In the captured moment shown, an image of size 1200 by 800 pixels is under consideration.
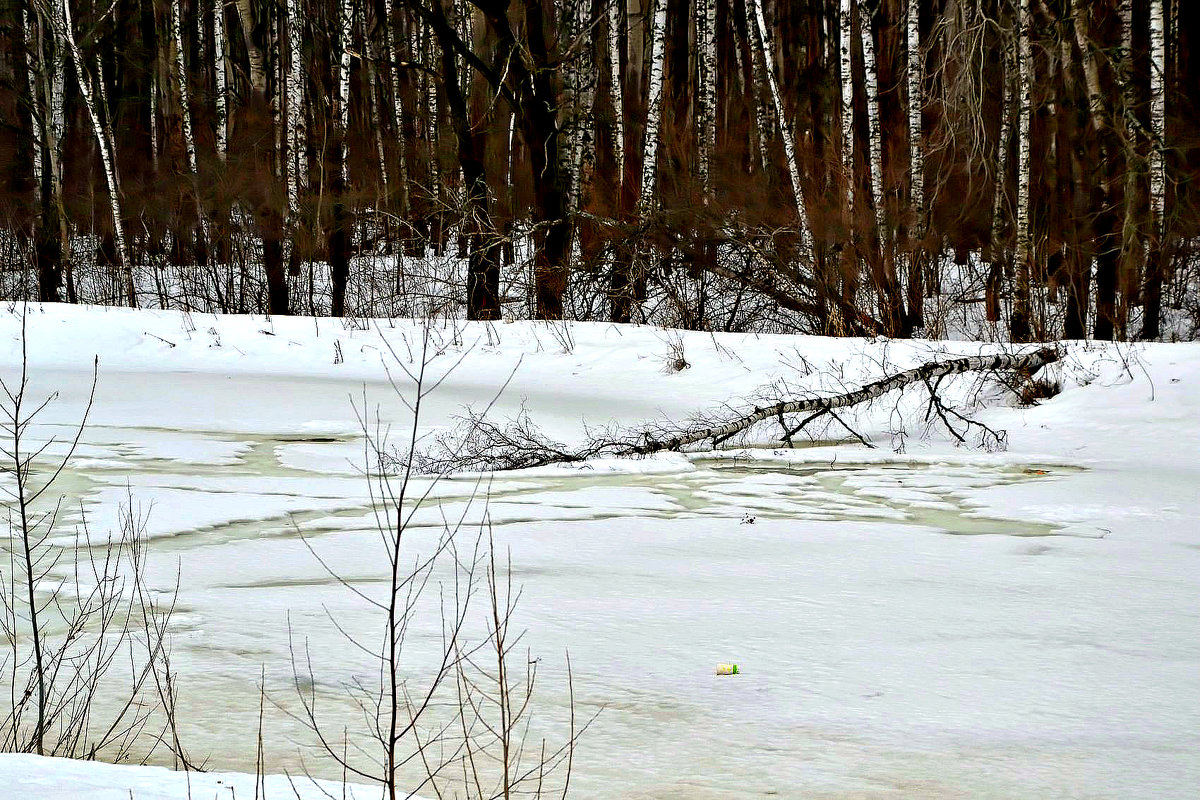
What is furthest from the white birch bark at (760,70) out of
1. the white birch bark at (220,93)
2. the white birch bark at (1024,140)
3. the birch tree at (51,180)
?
the birch tree at (51,180)

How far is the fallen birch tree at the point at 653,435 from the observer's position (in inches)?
266

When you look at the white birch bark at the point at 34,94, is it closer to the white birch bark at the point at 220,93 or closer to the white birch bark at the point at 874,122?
the white birch bark at the point at 220,93

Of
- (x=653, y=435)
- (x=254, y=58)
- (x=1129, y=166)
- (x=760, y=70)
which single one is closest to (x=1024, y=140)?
(x=1129, y=166)

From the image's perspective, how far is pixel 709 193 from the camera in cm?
1294

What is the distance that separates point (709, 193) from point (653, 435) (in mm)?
6194

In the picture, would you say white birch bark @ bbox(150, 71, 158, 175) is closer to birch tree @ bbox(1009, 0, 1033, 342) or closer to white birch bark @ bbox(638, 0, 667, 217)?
white birch bark @ bbox(638, 0, 667, 217)

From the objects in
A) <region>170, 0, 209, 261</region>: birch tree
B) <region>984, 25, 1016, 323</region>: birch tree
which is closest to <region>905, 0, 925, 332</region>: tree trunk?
<region>984, 25, 1016, 323</region>: birch tree

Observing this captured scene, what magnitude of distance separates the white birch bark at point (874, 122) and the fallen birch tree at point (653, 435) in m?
3.66

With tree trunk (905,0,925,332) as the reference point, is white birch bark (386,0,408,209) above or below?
above

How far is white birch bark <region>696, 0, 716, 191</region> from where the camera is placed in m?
14.8

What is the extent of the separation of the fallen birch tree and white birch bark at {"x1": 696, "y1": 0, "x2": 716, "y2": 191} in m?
5.42

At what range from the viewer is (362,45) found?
16.4m

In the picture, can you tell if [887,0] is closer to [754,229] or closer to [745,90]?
[745,90]

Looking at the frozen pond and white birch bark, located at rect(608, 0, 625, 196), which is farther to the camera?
white birch bark, located at rect(608, 0, 625, 196)
